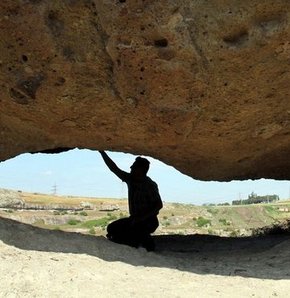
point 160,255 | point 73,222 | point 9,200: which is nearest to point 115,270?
point 160,255

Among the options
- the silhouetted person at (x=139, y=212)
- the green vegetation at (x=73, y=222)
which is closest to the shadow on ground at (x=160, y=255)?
the silhouetted person at (x=139, y=212)

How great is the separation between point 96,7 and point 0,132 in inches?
101

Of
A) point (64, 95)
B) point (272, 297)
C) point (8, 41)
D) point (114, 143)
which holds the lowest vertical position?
point (272, 297)

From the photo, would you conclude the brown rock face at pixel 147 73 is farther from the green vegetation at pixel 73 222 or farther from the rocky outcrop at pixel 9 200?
the rocky outcrop at pixel 9 200

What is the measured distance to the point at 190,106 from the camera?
644 centimetres

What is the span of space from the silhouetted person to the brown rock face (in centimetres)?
57

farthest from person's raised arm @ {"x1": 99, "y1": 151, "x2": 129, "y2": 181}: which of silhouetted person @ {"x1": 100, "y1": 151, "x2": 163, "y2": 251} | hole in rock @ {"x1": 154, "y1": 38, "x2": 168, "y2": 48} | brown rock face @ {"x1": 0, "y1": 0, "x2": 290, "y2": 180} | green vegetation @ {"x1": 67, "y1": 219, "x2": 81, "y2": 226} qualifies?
green vegetation @ {"x1": 67, "y1": 219, "x2": 81, "y2": 226}

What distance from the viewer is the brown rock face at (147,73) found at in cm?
565

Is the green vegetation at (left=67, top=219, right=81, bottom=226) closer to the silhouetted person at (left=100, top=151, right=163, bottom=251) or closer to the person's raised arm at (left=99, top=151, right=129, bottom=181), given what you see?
the person's raised arm at (left=99, top=151, right=129, bottom=181)

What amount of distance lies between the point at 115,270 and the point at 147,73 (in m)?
2.35

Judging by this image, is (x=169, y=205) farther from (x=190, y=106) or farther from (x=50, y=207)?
(x=190, y=106)

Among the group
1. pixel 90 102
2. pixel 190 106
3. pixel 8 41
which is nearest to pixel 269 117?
pixel 190 106

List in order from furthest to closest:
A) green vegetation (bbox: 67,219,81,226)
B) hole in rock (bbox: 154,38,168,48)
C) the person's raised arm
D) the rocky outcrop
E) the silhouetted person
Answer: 1. the rocky outcrop
2. green vegetation (bbox: 67,219,81,226)
3. the person's raised arm
4. the silhouetted person
5. hole in rock (bbox: 154,38,168,48)

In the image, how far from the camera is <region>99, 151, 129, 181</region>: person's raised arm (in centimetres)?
818
